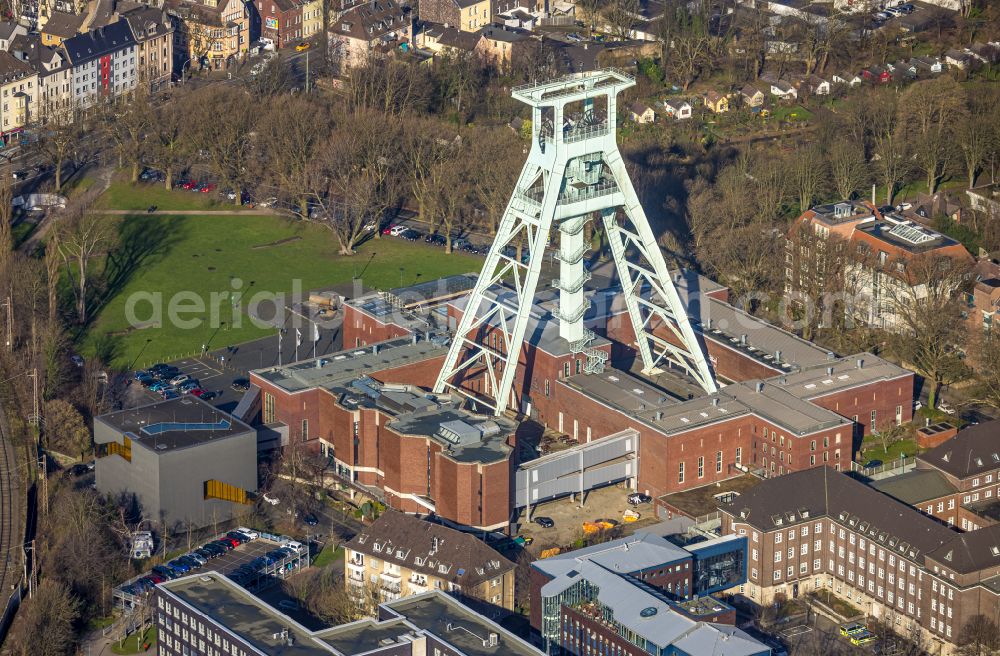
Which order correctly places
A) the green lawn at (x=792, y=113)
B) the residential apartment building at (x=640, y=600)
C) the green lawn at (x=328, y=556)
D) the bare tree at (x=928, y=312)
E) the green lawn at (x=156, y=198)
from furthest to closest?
the green lawn at (x=792, y=113)
the green lawn at (x=156, y=198)
the bare tree at (x=928, y=312)
the green lawn at (x=328, y=556)
the residential apartment building at (x=640, y=600)

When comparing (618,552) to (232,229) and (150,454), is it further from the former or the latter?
(232,229)

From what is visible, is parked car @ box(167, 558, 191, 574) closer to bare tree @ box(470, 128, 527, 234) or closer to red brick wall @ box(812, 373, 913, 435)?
red brick wall @ box(812, 373, 913, 435)

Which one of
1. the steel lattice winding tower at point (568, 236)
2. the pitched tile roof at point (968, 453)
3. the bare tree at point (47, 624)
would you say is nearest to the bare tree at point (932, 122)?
the steel lattice winding tower at point (568, 236)

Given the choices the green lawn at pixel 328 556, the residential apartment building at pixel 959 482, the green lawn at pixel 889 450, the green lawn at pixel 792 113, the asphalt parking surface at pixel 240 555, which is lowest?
the green lawn at pixel 328 556

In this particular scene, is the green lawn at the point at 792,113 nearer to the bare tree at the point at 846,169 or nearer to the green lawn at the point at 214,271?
the bare tree at the point at 846,169

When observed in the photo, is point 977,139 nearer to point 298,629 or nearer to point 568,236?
point 568,236

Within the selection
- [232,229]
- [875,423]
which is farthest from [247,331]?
[875,423]
